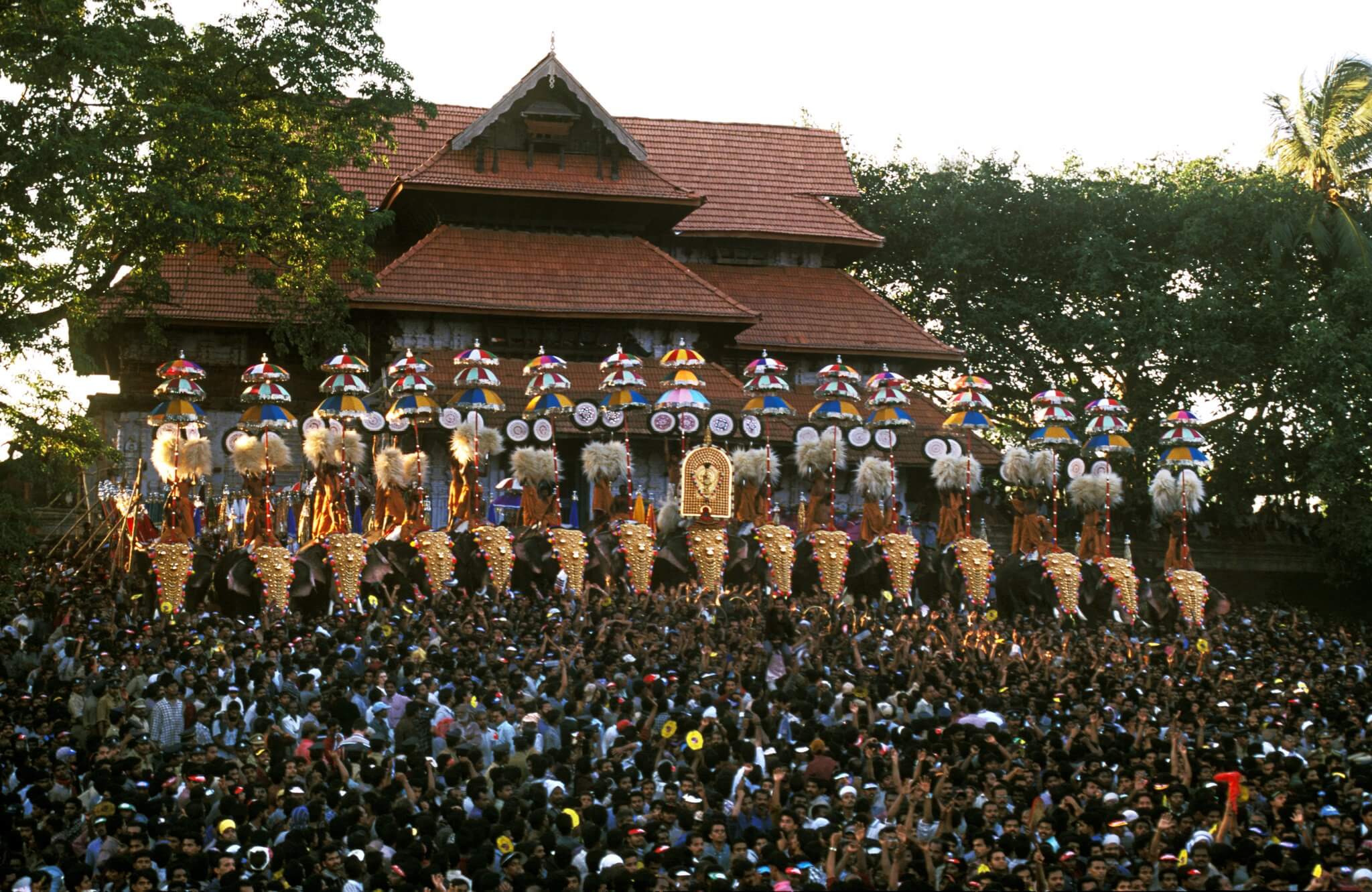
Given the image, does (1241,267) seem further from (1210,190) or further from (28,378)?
(28,378)

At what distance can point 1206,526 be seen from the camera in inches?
1507

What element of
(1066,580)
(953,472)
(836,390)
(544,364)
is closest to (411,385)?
(544,364)

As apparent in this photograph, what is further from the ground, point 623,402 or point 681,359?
point 681,359

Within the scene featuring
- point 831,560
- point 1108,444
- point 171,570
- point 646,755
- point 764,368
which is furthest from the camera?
point 764,368

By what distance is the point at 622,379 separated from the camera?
27.0m

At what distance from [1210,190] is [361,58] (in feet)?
64.0

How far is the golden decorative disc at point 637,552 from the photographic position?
24.1m

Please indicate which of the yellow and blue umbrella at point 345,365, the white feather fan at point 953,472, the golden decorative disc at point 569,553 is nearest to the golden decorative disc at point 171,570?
the yellow and blue umbrella at point 345,365

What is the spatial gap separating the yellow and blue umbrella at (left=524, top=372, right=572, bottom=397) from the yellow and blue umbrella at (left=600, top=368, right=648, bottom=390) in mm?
672

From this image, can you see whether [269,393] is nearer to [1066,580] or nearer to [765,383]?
[765,383]

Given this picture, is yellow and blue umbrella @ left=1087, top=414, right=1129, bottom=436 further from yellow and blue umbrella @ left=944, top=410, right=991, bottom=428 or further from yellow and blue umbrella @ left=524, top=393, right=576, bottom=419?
yellow and blue umbrella @ left=524, top=393, right=576, bottom=419

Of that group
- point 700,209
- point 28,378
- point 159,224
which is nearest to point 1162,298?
point 700,209

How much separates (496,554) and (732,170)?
20.6 m

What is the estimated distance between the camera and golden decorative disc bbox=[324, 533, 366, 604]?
22.5 m
